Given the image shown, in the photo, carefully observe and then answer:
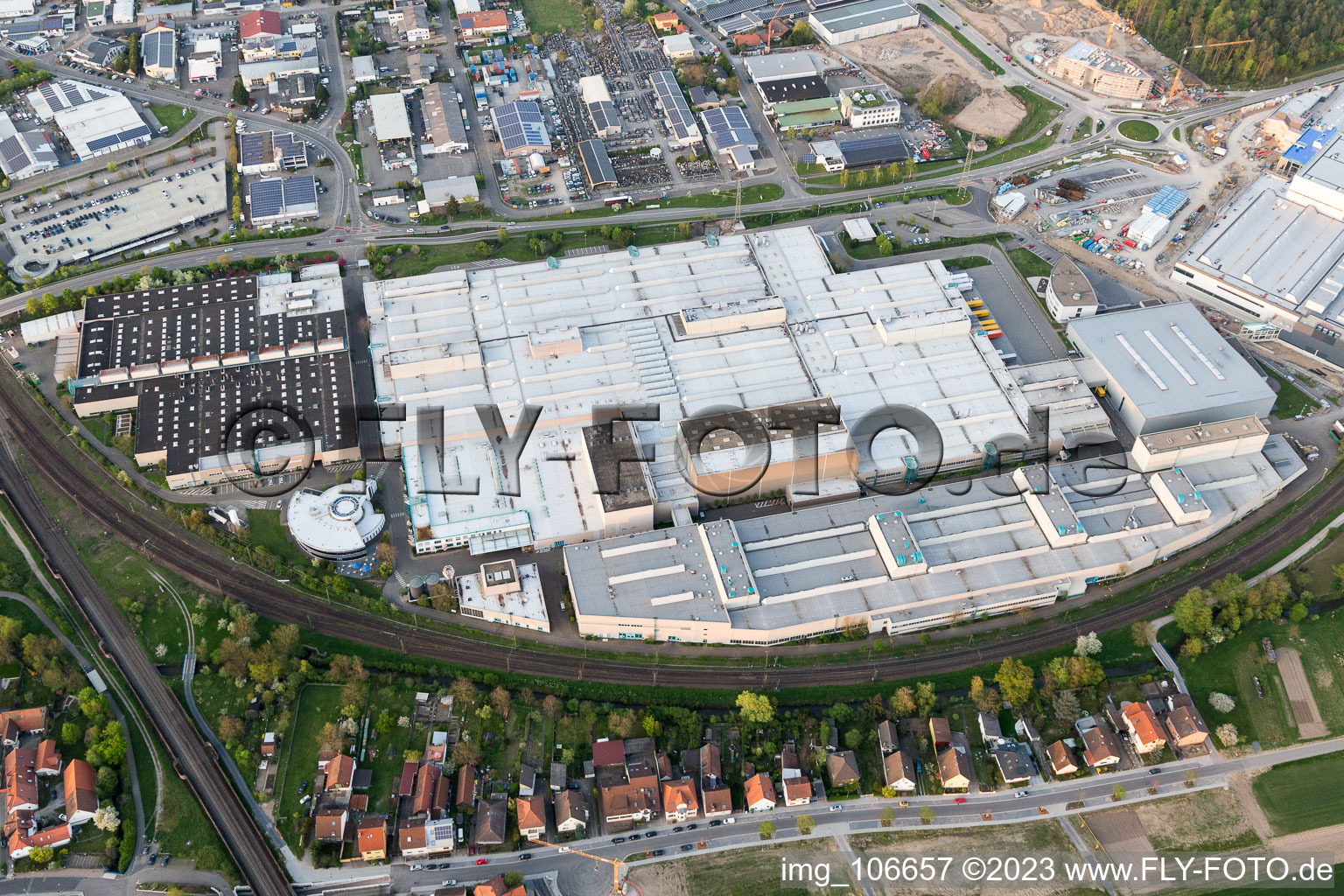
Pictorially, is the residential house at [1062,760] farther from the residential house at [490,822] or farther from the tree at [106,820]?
the tree at [106,820]

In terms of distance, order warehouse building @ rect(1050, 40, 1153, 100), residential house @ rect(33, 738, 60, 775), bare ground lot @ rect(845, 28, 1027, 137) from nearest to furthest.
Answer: residential house @ rect(33, 738, 60, 775) < bare ground lot @ rect(845, 28, 1027, 137) < warehouse building @ rect(1050, 40, 1153, 100)

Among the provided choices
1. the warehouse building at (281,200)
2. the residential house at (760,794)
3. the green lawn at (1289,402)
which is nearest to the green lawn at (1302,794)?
the residential house at (760,794)

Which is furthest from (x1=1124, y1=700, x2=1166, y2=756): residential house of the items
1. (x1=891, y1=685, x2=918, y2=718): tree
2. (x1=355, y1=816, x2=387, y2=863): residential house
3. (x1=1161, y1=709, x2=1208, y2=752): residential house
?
(x1=355, y1=816, x2=387, y2=863): residential house

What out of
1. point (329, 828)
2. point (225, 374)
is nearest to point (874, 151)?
point (225, 374)

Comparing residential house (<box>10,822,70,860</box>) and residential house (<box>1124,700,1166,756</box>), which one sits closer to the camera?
residential house (<box>10,822,70,860</box>)

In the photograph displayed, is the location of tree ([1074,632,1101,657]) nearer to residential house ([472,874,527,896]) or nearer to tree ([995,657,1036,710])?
tree ([995,657,1036,710])

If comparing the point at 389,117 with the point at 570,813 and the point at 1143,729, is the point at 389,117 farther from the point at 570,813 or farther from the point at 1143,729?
the point at 1143,729
